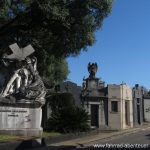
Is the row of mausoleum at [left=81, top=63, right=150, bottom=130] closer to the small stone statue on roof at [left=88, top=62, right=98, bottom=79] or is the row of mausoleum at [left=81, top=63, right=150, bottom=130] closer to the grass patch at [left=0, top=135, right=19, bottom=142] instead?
the small stone statue on roof at [left=88, top=62, right=98, bottom=79]

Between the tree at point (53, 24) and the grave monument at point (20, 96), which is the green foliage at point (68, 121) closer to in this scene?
the grave monument at point (20, 96)

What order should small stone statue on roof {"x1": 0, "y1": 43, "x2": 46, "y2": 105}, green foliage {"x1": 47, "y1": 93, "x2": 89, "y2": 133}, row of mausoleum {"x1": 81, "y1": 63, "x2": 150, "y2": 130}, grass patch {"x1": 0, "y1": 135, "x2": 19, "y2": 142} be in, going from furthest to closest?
row of mausoleum {"x1": 81, "y1": 63, "x2": 150, "y2": 130}, green foliage {"x1": 47, "y1": 93, "x2": 89, "y2": 133}, small stone statue on roof {"x1": 0, "y1": 43, "x2": 46, "y2": 105}, grass patch {"x1": 0, "y1": 135, "x2": 19, "y2": 142}

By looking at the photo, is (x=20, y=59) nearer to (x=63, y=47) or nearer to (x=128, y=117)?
(x=63, y=47)

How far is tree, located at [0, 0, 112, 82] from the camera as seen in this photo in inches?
997

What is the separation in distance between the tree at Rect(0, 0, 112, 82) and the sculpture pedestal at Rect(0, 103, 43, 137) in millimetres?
6692

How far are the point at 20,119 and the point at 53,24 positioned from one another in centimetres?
822

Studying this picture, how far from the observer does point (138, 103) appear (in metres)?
53.2

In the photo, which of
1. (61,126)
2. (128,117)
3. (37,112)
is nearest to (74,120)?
(61,126)

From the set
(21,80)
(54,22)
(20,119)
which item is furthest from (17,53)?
(54,22)

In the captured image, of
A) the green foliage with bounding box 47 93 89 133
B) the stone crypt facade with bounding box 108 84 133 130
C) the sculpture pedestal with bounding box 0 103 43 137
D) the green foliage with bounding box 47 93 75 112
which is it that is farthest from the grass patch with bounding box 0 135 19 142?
the stone crypt facade with bounding box 108 84 133 130

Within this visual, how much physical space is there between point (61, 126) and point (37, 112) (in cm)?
437

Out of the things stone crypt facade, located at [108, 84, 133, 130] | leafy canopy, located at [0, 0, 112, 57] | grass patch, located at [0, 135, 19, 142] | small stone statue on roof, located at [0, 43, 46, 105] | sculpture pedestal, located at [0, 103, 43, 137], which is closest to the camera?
grass patch, located at [0, 135, 19, 142]

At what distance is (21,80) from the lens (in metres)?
20.7

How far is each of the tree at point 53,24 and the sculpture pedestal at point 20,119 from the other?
22.0 ft
